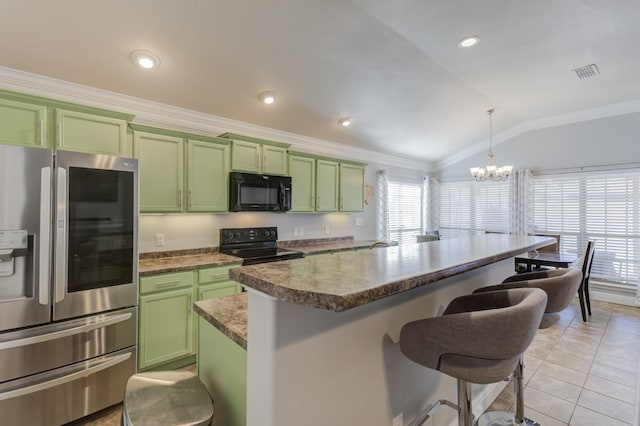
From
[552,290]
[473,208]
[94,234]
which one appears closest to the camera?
[552,290]

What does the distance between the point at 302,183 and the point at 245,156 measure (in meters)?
0.88

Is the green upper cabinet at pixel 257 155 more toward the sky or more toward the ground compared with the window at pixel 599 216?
more toward the sky

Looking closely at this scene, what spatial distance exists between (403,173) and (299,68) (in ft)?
12.5

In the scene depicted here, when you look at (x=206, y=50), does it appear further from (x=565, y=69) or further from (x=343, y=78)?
(x=565, y=69)

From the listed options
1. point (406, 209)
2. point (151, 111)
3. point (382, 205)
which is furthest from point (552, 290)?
point (406, 209)

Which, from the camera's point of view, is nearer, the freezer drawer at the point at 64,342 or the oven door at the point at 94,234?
the freezer drawer at the point at 64,342

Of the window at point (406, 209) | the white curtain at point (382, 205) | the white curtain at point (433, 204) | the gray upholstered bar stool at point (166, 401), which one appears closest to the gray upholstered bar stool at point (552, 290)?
the gray upholstered bar stool at point (166, 401)

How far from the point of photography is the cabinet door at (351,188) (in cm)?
439

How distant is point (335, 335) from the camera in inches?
40.9

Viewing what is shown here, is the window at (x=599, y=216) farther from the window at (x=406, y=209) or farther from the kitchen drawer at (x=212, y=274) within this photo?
the kitchen drawer at (x=212, y=274)

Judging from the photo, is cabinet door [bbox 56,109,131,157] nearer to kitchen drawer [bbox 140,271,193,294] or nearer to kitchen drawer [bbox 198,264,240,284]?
kitchen drawer [bbox 140,271,193,294]

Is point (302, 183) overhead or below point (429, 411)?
overhead

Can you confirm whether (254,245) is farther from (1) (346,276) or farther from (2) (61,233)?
(1) (346,276)

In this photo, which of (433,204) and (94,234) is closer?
(94,234)
